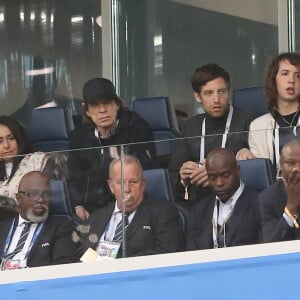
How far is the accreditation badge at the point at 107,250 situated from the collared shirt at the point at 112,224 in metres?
0.02

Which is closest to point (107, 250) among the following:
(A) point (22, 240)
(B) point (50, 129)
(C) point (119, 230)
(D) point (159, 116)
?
(C) point (119, 230)

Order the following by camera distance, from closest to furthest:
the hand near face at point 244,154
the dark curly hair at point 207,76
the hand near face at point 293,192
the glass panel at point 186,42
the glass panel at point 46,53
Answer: the hand near face at point 293,192, the hand near face at point 244,154, the dark curly hair at point 207,76, the glass panel at point 186,42, the glass panel at point 46,53

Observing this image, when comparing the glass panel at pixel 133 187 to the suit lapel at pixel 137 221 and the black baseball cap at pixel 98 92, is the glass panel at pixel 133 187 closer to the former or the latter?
the suit lapel at pixel 137 221

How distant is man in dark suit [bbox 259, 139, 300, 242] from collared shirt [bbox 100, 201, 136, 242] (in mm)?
615

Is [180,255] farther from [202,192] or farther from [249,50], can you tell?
[249,50]

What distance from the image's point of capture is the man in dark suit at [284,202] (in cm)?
414

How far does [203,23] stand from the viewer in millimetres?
8664

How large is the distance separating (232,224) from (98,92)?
2.06 m

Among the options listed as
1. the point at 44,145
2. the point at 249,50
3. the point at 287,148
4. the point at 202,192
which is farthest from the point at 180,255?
the point at 249,50

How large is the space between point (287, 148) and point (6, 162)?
141cm

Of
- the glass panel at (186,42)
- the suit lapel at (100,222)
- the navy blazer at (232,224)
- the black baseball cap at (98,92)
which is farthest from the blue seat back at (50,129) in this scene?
the navy blazer at (232,224)

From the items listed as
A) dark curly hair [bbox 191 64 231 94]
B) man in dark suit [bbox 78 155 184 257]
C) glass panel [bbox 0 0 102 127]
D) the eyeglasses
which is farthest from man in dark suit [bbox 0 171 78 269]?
glass panel [bbox 0 0 102 127]

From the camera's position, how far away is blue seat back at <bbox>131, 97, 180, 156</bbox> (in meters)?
7.27

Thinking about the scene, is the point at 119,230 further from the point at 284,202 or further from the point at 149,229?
the point at 284,202
